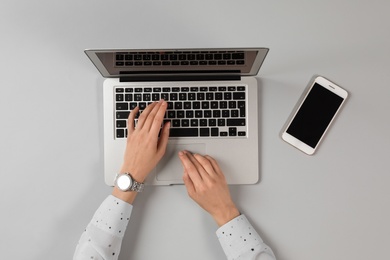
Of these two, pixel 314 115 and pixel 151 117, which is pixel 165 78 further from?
pixel 314 115

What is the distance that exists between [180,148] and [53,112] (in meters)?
0.32

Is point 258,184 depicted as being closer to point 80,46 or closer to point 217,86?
point 217,86

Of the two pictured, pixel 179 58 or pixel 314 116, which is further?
pixel 314 116

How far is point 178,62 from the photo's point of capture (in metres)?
0.79

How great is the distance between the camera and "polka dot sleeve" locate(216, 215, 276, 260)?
0.81m

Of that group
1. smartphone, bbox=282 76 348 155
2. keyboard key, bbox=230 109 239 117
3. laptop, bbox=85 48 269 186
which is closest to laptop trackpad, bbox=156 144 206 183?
laptop, bbox=85 48 269 186

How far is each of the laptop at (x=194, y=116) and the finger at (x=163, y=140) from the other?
0.02m

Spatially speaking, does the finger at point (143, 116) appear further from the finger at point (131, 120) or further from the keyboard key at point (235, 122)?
the keyboard key at point (235, 122)

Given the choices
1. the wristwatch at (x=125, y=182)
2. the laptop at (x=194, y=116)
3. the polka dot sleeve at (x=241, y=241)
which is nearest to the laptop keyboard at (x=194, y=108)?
the laptop at (x=194, y=116)

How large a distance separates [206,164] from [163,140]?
12 centimetres

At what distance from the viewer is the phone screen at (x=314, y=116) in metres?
0.88

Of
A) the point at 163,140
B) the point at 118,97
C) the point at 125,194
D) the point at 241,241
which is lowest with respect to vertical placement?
the point at 241,241

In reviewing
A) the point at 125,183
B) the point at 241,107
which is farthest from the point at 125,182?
the point at 241,107

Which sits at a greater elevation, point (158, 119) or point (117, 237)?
point (158, 119)
